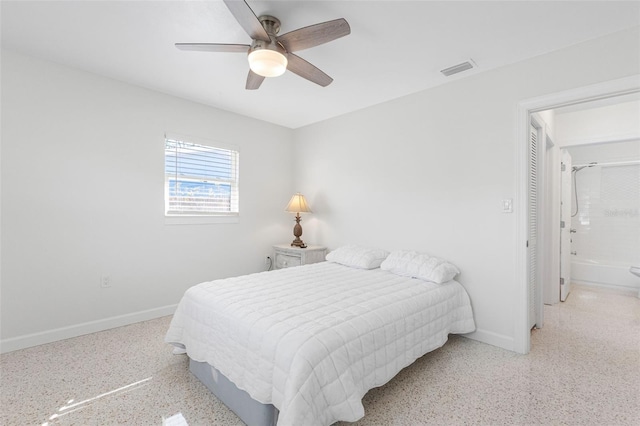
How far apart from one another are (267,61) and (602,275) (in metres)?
5.80

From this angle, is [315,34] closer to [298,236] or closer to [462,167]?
[462,167]

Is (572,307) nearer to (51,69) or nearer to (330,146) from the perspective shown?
(330,146)

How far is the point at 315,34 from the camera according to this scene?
67.1 inches

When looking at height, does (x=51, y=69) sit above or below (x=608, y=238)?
above

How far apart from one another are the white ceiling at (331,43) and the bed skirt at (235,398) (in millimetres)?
2268

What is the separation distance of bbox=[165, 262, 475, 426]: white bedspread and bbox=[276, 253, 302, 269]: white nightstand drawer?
117 centimetres

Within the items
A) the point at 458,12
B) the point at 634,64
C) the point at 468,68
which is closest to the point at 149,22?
the point at 458,12

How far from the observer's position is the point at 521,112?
96.0 inches

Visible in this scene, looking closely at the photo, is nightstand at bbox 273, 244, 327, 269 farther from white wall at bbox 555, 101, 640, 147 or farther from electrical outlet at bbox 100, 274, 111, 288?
white wall at bbox 555, 101, 640, 147

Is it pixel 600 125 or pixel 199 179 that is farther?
pixel 600 125

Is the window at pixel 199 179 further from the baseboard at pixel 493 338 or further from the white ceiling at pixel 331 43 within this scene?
the baseboard at pixel 493 338

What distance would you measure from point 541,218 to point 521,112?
117cm

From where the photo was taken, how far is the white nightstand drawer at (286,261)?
3.81 m

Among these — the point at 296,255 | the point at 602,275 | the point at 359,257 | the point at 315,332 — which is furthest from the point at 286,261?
the point at 602,275
